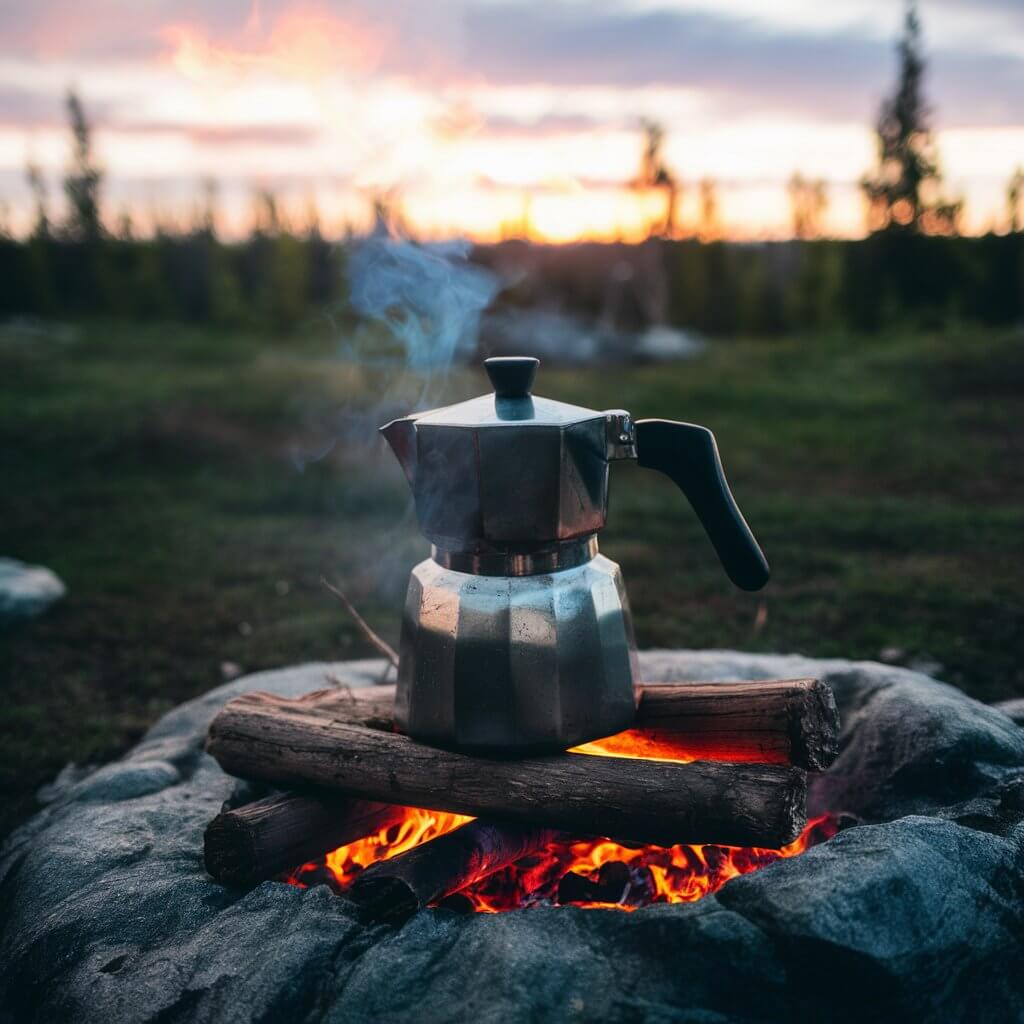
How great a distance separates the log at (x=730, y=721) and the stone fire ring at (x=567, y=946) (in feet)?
0.64

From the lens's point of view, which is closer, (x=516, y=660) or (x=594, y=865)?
(x=516, y=660)

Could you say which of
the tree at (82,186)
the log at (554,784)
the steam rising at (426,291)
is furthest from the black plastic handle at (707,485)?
the tree at (82,186)

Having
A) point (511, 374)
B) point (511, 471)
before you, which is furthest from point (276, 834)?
point (511, 374)

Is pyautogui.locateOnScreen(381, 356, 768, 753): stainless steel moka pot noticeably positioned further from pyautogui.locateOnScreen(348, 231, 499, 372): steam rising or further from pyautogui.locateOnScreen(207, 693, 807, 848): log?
pyautogui.locateOnScreen(348, 231, 499, 372): steam rising

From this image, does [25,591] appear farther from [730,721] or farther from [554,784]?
[730,721]

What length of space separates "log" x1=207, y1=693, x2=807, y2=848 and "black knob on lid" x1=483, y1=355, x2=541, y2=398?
655 millimetres

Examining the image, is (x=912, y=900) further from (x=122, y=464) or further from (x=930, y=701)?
(x=122, y=464)

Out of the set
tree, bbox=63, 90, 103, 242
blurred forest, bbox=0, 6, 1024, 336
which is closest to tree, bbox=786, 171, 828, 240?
blurred forest, bbox=0, 6, 1024, 336

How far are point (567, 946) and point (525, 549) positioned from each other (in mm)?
650

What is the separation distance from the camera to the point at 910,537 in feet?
17.7

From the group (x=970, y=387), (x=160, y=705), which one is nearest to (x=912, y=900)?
(x=160, y=705)

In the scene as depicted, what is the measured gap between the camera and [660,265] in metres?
16.3

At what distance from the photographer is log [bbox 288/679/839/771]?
1680 millimetres

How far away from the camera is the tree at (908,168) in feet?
46.4
